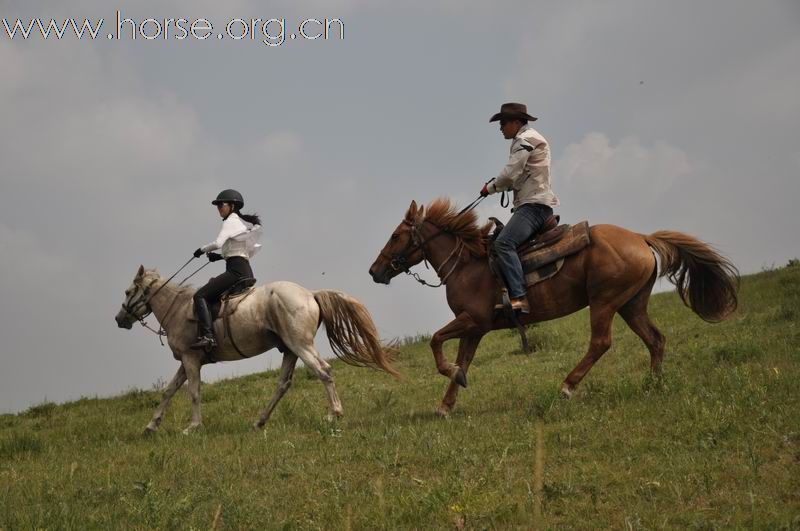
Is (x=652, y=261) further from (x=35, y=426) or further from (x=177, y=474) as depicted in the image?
(x=35, y=426)

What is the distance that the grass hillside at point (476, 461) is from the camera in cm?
620

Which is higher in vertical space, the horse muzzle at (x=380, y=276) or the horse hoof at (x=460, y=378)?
the horse muzzle at (x=380, y=276)

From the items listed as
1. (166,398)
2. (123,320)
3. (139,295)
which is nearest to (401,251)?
(166,398)

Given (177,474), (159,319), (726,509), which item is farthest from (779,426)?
(159,319)

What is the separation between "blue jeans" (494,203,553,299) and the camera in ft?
34.6

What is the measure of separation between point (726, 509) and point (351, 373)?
44.0 ft

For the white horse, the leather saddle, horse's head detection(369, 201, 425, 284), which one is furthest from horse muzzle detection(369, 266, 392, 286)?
the leather saddle

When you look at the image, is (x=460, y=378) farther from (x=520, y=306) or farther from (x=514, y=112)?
(x=514, y=112)

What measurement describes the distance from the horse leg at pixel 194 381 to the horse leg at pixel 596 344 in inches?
213

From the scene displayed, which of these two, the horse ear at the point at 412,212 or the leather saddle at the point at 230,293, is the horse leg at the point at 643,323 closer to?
the horse ear at the point at 412,212

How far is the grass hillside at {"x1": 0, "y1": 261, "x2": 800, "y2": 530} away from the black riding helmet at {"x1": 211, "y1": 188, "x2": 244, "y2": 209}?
3326 mm

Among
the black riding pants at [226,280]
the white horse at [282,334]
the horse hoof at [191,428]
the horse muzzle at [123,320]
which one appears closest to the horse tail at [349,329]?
the white horse at [282,334]

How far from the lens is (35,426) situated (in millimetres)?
16016

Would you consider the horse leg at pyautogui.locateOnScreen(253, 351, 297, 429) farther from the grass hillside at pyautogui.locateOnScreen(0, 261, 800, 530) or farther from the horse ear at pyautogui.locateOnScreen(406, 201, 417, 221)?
the horse ear at pyautogui.locateOnScreen(406, 201, 417, 221)
